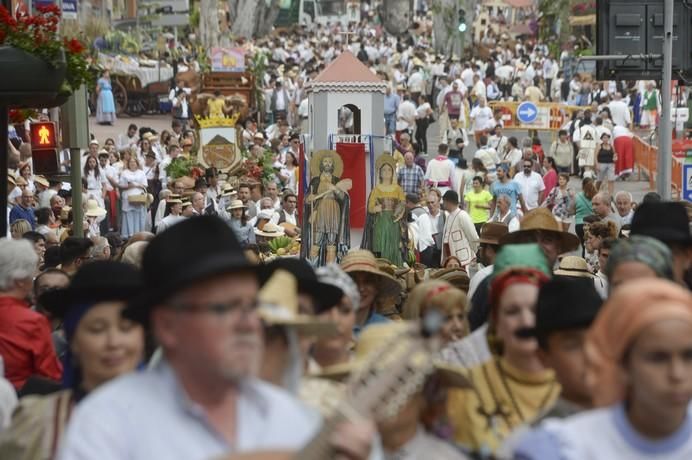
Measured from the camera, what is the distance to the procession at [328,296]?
353 centimetres

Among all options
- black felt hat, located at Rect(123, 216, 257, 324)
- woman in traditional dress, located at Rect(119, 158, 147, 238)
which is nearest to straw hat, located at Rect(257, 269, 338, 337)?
black felt hat, located at Rect(123, 216, 257, 324)

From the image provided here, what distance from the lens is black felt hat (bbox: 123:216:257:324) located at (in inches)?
138

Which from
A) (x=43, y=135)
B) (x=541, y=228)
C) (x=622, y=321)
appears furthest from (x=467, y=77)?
(x=622, y=321)

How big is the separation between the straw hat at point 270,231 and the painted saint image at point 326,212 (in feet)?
1.00

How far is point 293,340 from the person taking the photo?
14.6 ft

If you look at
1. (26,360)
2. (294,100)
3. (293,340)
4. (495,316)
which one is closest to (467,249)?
(26,360)

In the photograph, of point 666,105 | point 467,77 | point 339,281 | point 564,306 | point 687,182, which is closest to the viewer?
point 564,306

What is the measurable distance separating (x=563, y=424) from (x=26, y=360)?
387 centimetres

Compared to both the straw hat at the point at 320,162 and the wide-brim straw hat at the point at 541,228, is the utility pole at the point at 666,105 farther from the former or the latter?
the wide-brim straw hat at the point at 541,228

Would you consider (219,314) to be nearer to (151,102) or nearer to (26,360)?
(26,360)

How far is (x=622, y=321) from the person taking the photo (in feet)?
12.3

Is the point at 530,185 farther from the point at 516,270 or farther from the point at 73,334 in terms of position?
the point at 73,334

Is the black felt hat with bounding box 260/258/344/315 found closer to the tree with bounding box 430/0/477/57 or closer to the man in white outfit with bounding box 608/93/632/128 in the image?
the man in white outfit with bounding box 608/93/632/128

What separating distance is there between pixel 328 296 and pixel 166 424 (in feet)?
7.27
